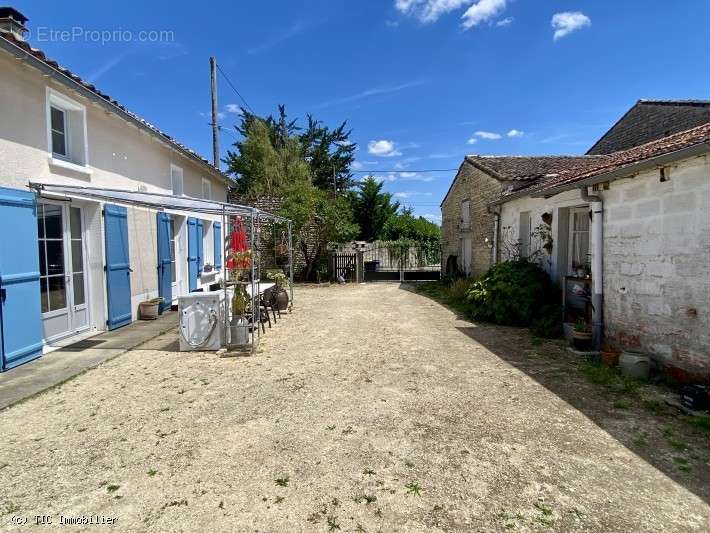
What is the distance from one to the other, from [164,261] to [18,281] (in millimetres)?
4287

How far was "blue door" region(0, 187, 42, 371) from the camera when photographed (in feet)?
15.5

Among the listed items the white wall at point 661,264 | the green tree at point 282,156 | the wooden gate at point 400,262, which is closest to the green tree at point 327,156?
the green tree at point 282,156

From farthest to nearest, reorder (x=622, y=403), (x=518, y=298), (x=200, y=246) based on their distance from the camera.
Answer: (x=200, y=246) < (x=518, y=298) < (x=622, y=403)

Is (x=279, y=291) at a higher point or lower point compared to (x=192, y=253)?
lower

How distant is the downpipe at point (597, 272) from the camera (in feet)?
19.4

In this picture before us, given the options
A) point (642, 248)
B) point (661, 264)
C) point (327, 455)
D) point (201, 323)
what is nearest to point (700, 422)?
point (661, 264)

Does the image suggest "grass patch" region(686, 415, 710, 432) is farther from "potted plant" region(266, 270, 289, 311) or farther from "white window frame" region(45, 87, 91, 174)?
"white window frame" region(45, 87, 91, 174)

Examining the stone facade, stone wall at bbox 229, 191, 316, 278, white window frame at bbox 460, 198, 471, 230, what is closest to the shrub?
the stone facade

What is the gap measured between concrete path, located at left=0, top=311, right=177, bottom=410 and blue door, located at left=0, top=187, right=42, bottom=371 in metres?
0.25

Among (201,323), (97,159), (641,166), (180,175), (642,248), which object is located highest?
(180,175)

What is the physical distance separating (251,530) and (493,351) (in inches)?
184

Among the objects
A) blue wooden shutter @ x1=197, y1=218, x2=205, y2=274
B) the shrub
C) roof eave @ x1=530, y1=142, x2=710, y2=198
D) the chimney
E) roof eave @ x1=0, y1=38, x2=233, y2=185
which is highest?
the chimney

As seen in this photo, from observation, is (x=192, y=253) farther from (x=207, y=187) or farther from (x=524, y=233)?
(x=524, y=233)

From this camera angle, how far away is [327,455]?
308 centimetres
